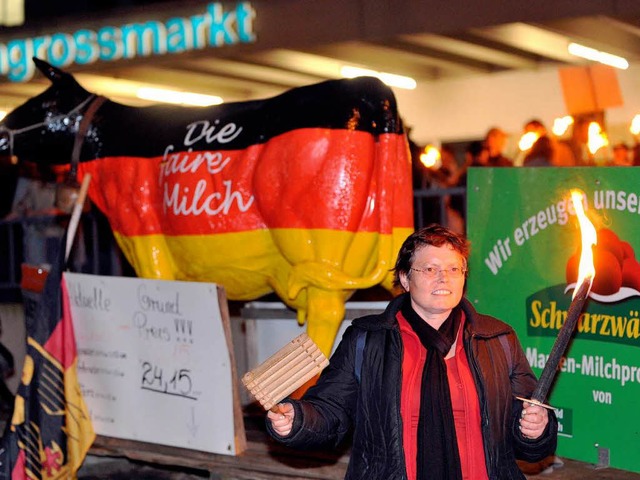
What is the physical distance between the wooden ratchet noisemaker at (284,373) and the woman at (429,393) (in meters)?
0.07

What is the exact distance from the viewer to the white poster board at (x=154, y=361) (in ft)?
21.8

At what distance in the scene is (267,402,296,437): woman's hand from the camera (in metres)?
3.90

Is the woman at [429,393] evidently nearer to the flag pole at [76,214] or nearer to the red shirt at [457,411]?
the red shirt at [457,411]

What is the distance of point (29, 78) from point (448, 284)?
968 centimetres

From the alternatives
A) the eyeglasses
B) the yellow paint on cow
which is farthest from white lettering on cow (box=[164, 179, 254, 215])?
the eyeglasses

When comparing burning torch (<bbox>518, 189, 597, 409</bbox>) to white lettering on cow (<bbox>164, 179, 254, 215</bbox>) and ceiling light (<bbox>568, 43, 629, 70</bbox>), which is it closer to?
white lettering on cow (<bbox>164, 179, 254, 215</bbox>)

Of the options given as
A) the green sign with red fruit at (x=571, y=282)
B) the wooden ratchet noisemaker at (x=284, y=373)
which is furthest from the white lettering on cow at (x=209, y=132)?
the wooden ratchet noisemaker at (x=284, y=373)

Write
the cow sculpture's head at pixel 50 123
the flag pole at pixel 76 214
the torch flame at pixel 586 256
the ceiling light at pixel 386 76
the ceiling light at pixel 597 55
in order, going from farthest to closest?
the ceiling light at pixel 386 76
the ceiling light at pixel 597 55
the cow sculpture's head at pixel 50 123
the flag pole at pixel 76 214
the torch flame at pixel 586 256

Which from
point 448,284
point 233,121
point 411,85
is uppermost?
point 411,85

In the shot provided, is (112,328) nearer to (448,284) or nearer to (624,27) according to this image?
(448,284)

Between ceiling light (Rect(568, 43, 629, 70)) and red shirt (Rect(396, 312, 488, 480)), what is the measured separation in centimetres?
787

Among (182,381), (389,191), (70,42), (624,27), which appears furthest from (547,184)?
(70,42)

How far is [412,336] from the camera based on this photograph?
397cm

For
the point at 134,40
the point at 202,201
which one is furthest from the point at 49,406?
the point at 134,40
